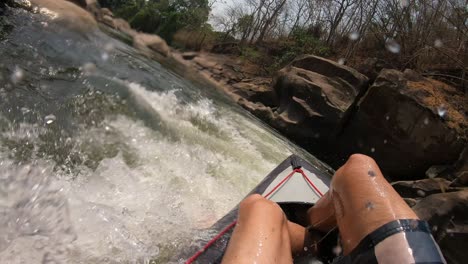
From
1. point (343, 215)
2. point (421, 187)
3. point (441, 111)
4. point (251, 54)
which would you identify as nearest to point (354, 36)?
point (251, 54)

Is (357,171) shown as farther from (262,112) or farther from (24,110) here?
(262,112)

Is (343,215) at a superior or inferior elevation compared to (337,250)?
superior

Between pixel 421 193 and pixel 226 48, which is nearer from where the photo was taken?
pixel 421 193

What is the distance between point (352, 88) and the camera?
1053 cm

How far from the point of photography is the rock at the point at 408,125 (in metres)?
8.12

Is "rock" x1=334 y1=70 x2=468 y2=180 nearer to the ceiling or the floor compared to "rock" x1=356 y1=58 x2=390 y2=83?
nearer to the floor

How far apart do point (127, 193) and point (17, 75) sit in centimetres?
267

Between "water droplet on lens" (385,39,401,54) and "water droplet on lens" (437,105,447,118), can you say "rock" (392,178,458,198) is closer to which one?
"water droplet on lens" (437,105,447,118)

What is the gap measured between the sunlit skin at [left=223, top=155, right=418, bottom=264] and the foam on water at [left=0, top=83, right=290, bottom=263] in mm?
741

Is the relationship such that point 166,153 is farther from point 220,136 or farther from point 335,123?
point 335,123

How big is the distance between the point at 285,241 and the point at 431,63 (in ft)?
42.3

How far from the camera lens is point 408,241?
1.17m

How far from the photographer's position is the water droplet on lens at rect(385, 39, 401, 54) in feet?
51.1

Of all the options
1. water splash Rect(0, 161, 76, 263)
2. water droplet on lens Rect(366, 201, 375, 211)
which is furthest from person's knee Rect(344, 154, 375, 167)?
water splash Rect(0, 161, 76, 263)
